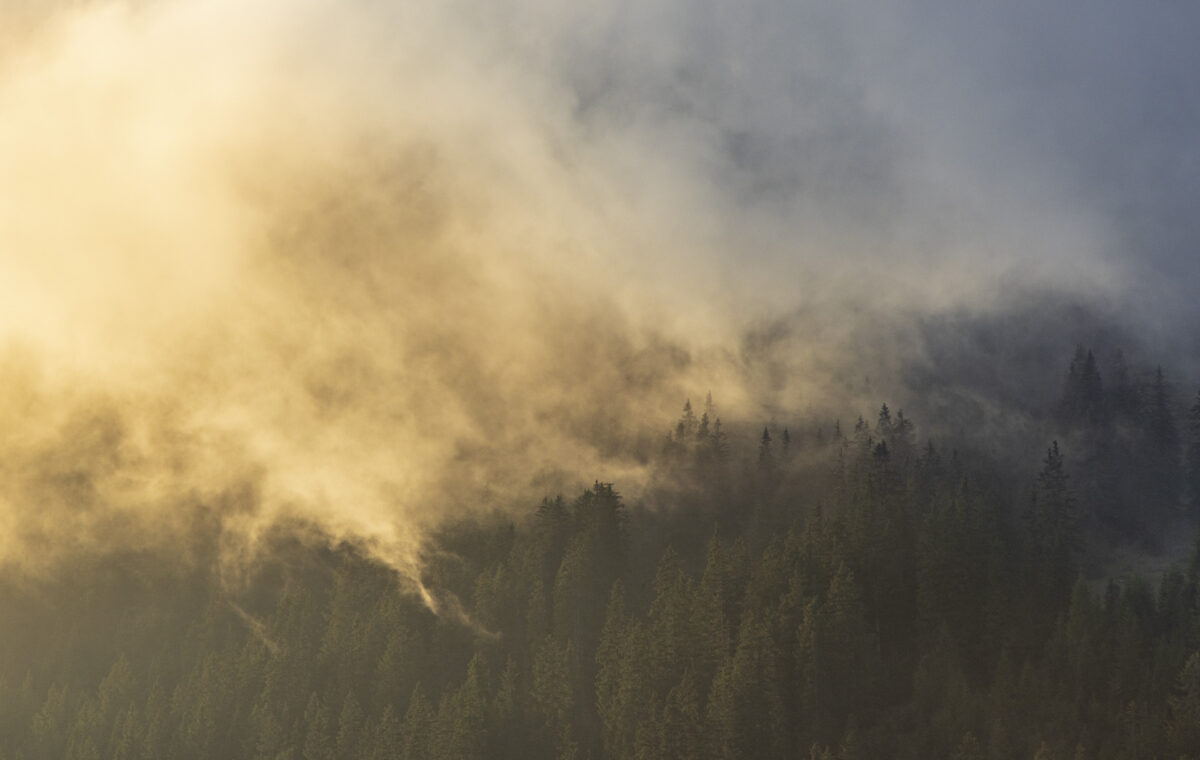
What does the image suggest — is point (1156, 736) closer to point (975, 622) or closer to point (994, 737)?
point (994, 737)

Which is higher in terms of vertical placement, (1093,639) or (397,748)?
(1093,639)

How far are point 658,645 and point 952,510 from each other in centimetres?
4757

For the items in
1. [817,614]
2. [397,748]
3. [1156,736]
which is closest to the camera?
[1156,736]

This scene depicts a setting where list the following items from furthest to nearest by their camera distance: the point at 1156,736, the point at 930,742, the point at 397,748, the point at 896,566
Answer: the point at 397,748, the point at 896,566, the point at 930,742, the point at 1156,736

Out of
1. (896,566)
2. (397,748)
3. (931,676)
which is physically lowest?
(397,748)

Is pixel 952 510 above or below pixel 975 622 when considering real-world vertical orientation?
above

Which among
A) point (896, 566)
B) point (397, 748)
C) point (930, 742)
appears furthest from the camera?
point (397, 748)

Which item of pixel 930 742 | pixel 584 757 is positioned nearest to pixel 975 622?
pixel 930 742

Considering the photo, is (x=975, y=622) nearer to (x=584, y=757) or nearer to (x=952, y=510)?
(x=952, y=510)

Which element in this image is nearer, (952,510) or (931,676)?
(931,676)

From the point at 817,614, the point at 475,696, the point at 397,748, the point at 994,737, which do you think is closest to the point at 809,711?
the point at 817,614

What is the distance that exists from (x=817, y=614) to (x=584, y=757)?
37.4m

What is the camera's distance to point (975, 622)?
180 metres

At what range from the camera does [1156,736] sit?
489 feet
